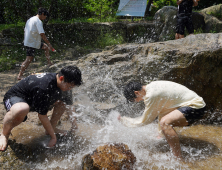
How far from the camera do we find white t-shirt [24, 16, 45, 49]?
16.9ft

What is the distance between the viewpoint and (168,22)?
24.4ft

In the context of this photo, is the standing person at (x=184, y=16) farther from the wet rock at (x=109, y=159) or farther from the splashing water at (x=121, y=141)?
the wet rock at (x=109, y=159)

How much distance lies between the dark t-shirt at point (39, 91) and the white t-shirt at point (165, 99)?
47.4 inches

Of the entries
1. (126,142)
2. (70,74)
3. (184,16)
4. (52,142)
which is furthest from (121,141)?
(184,16)

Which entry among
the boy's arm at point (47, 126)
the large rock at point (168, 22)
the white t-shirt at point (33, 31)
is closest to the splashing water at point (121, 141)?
the boy's arm at point (47, 126)

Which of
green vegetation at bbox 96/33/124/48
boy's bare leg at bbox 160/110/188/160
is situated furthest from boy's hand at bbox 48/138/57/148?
green vegetation at bbox 96/33/124/48

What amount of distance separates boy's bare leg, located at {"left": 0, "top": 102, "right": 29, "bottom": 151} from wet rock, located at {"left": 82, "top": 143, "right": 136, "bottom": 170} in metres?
0.91

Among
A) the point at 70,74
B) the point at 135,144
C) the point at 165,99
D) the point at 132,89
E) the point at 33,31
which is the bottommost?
the point at 135,144

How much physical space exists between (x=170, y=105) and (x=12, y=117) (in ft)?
6.51

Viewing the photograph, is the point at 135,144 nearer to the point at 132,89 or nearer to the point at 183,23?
the point at 132,89

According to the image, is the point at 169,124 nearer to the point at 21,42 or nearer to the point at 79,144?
the point at 79,144

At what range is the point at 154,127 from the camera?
348cm

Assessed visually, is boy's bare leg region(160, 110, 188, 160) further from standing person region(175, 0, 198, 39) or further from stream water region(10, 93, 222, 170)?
standing person region(175, 0, 198, 39)

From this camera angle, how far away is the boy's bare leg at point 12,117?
2.36 metres
